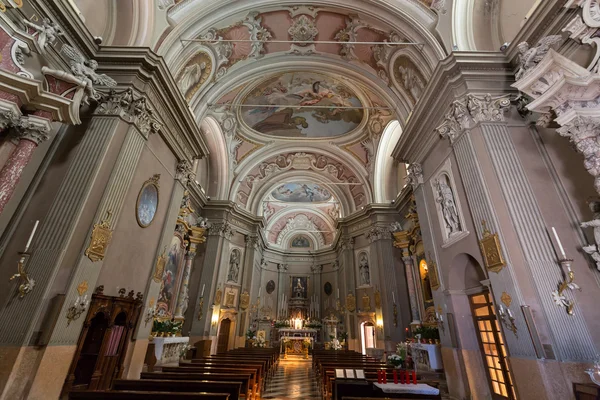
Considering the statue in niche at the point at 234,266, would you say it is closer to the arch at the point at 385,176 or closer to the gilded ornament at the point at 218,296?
the gilded ornament at the point at 218,296

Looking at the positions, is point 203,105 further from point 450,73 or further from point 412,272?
point 412,272

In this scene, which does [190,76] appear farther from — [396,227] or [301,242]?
[301,242]

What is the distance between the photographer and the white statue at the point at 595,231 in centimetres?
426

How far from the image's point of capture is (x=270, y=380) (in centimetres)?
948

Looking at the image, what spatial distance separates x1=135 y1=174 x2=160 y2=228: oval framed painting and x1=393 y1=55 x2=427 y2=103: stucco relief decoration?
842cm

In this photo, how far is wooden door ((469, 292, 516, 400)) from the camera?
552 cm

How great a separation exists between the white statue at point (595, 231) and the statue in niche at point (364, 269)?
36.7 ft

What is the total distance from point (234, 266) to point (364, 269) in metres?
7.32

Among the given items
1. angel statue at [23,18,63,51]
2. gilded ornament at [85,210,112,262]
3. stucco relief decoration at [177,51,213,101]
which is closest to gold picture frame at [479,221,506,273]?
gilded ornament at [85,210,112,262]

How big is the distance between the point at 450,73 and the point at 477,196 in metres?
3.18

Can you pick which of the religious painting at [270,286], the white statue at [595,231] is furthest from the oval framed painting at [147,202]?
the religious painting at [270,286]

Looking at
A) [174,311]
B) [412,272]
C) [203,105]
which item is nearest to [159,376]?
[174,311]

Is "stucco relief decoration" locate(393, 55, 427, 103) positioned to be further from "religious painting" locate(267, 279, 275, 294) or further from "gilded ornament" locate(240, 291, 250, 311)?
"religious painting" locate(267, 279, 275, 294)

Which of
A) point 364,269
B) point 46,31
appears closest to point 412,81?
point 46,31
